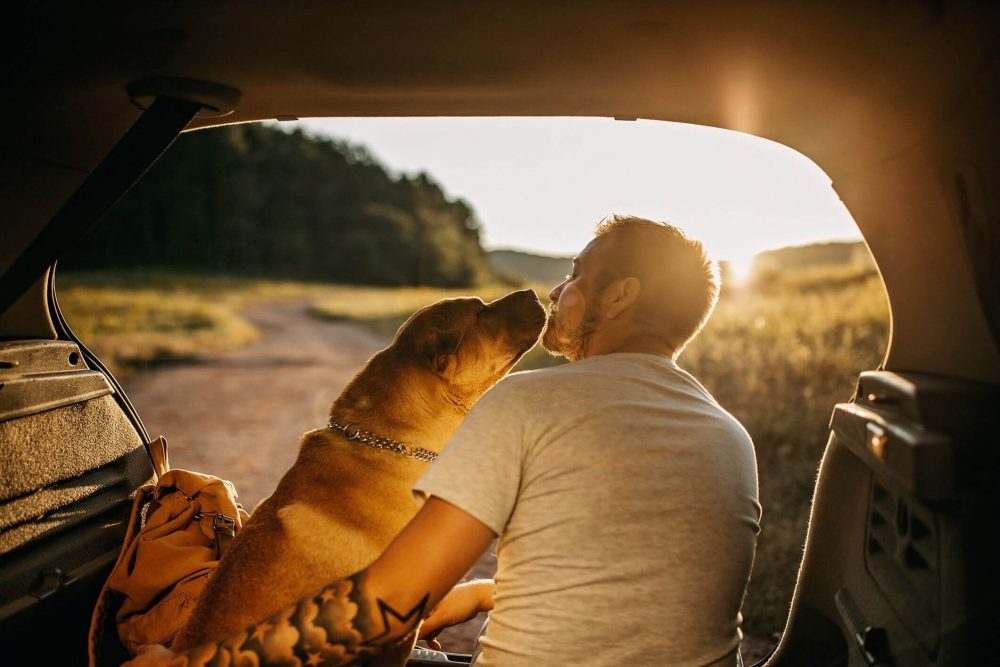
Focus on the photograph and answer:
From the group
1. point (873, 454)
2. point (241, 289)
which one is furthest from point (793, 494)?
point (241, 289)

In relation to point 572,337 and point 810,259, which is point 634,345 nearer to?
point 572,337

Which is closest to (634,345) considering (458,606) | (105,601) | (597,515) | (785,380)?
(597,515)

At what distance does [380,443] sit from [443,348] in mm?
404

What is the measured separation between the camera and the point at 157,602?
2201 millimetres

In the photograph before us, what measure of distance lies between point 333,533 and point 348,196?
59392 mm

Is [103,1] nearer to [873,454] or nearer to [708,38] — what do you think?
[708,38]

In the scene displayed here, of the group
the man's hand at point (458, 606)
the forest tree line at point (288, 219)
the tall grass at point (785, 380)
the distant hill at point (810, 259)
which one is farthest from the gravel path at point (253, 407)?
the forest tree line at point (288, 219)

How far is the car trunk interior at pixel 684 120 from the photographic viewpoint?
4.38 feet

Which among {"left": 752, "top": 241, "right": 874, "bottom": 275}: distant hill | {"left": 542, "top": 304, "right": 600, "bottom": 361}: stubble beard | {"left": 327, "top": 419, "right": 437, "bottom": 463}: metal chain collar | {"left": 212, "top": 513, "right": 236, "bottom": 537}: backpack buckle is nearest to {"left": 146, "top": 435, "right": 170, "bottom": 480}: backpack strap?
{"left": 212, "top": 513, "right": 236, "bottom": 537}: backpack buckle

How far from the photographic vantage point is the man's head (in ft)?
5.79

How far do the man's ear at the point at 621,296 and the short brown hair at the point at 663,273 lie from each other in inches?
0.6

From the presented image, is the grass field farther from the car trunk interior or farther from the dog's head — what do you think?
the car trunk interior

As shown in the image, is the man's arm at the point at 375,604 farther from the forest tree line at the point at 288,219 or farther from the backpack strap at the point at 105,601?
the forest tree line at the point at 288,219

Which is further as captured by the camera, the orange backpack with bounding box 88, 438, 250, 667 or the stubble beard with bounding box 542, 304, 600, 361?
the orange backpack with bounding box 88, 438, 250, 667
